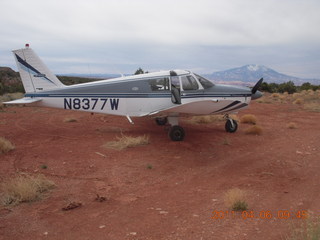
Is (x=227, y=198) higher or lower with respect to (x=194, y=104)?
lower

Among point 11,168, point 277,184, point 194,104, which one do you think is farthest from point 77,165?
point 277,184

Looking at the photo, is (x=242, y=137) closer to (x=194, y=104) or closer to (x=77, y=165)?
(x=194, y=104)

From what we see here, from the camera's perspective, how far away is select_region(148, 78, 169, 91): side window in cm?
924

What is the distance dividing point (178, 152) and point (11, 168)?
4478 mm

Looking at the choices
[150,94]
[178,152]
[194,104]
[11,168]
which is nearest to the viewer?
[11,168]

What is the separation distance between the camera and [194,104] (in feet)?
27.6

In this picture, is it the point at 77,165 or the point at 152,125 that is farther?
the point at 152,125

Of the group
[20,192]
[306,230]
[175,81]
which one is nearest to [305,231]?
[306,230]

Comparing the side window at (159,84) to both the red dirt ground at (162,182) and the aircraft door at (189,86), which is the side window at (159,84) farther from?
the red dirt ground at (162,182)

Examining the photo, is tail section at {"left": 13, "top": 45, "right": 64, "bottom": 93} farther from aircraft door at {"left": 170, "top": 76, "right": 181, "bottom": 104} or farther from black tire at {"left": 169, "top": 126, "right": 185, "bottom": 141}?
black tire at {"left": 169, "top": 126, "right": 185, "bottom": 141}

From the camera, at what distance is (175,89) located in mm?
9141

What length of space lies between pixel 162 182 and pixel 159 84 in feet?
14.6

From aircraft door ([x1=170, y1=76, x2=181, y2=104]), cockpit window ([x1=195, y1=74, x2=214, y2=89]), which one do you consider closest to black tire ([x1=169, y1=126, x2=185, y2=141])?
aircraft door ([x1=170, y1=76, x2=181, y2=104])

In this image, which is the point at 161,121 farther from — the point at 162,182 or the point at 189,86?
the point at 162,182
